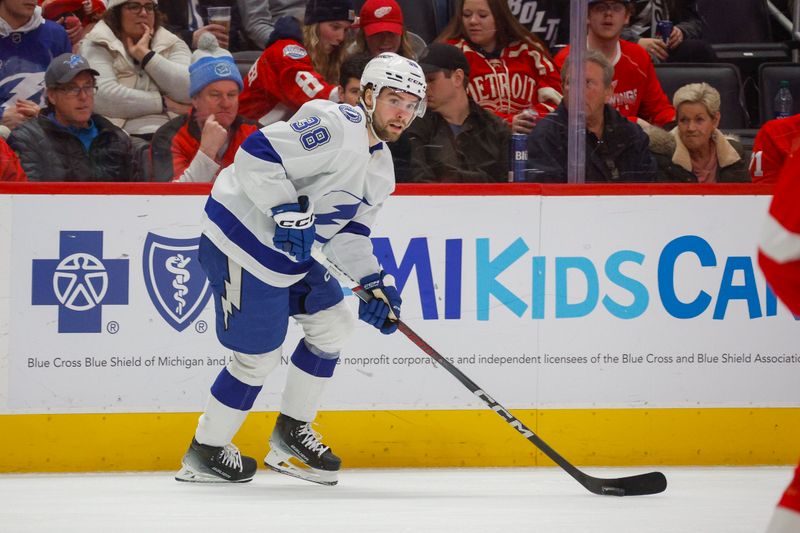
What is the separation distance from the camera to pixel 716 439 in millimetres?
4164

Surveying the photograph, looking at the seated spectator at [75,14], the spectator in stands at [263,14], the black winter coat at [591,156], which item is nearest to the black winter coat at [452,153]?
the black winter coat at [591,156]

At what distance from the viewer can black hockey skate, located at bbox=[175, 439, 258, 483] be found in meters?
3.62

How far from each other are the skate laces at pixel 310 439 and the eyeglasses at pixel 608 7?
183cm

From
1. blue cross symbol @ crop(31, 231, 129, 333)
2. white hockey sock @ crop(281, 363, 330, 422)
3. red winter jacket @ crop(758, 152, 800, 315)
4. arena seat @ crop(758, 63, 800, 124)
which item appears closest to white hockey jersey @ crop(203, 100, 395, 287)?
white hockey sock @ crop(281, 363, 330, 422)

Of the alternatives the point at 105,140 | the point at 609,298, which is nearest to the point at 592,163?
the point at 609,298

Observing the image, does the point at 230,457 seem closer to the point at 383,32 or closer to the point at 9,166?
the point at 9,166

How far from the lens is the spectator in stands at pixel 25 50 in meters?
4.19

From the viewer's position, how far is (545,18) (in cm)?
439

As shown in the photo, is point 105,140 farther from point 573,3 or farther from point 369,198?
point 573,3

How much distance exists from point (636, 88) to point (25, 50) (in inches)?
89.2

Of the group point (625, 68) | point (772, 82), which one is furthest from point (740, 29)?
point (625, 68)

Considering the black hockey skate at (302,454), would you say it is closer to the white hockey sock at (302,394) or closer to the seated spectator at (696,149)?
the white hockey sock at (302,394)

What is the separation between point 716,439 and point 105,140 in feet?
7.74

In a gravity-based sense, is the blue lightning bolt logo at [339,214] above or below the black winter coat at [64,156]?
below
